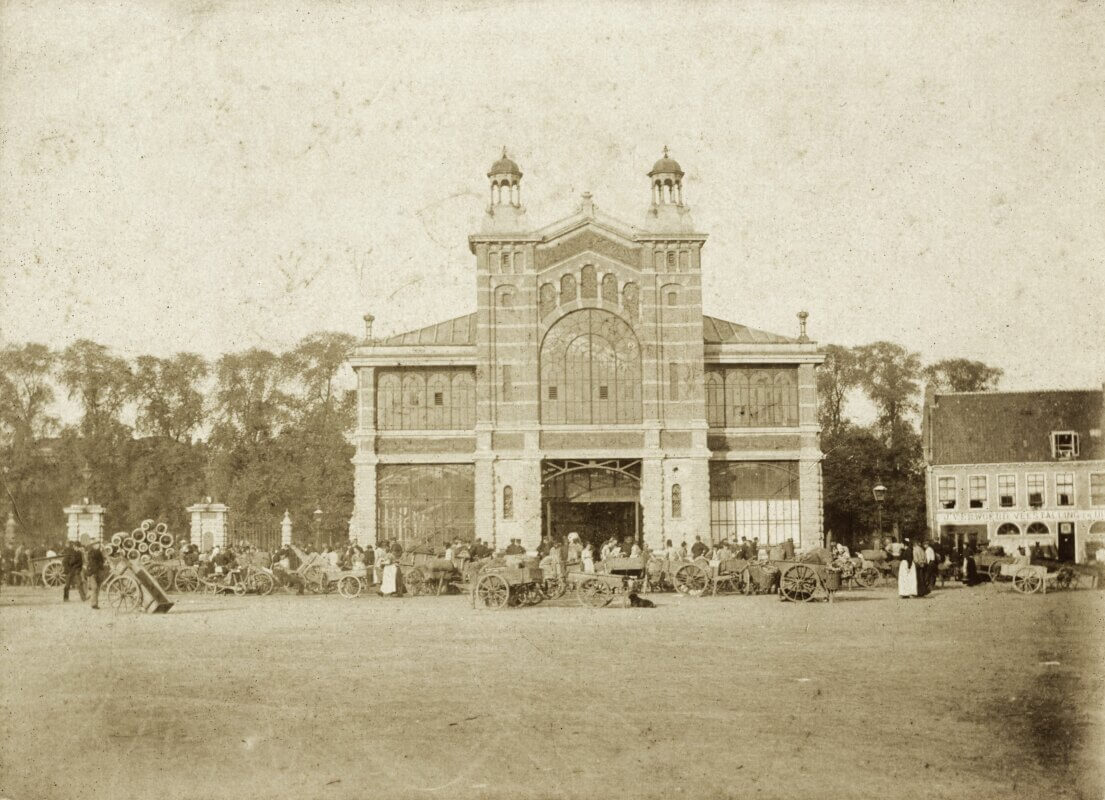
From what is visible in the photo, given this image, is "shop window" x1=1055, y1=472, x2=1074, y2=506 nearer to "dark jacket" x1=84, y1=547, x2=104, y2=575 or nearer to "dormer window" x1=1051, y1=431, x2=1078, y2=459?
"dormer window" x1=1051, y1=431, x2=1078, y2=459

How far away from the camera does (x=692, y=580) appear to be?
2572 centimetres

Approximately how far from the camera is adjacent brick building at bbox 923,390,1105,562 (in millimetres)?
46906

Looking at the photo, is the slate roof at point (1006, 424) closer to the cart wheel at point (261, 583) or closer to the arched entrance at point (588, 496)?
the arched entrance at point (588, 496)

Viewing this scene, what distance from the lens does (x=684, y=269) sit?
131ft

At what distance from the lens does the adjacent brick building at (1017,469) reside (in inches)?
1847

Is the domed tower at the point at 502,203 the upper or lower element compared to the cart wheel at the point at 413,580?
upper

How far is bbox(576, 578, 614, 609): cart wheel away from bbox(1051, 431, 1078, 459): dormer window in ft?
101

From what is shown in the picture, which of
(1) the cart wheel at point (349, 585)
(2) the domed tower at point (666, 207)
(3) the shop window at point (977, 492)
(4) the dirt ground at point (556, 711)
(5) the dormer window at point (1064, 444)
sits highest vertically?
(2) the domed tower at point (666, 207)

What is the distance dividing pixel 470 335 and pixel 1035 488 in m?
24.0

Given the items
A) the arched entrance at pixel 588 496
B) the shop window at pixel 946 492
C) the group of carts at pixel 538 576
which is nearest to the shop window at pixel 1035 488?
the shop window at pixel 946 492

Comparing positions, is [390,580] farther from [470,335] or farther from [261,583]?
[470,335]

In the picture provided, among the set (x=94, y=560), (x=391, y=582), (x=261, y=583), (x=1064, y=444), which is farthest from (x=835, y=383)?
(x=94, y=560)

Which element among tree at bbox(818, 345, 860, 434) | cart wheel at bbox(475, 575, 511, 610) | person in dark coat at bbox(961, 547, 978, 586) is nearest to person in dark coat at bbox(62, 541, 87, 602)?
cart wheel at bbox(475, 575, 511, 610)

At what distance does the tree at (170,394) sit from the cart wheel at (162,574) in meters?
9.63
